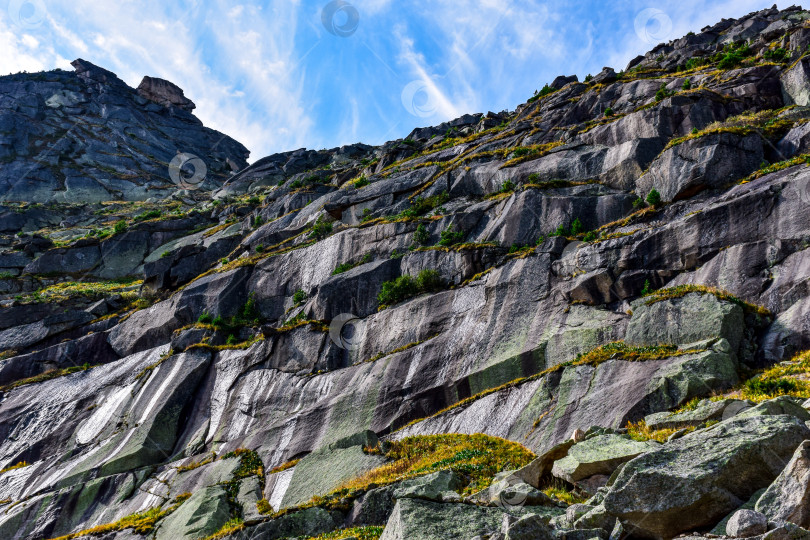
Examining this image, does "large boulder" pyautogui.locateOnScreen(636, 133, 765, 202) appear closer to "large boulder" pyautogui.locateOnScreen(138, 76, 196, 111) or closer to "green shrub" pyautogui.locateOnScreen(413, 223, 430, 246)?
"green shrub" pyautogui.locateOnScreen(413, 223, 430, 246)

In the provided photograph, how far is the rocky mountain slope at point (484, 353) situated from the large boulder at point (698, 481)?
0.14 ft

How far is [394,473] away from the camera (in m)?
19.4

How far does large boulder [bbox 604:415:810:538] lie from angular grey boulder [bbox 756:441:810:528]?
33.9 inches

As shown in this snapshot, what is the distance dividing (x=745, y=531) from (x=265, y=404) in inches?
1053

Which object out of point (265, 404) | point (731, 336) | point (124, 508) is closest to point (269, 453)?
point (265, 404)

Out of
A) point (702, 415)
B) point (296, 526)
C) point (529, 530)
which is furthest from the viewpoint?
point (296, 526)

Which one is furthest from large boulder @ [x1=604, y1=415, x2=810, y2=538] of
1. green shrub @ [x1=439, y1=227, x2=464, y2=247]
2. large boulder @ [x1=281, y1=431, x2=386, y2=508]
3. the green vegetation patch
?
green shrub @ [x1=439, y1=227, x2=464, y2=247]

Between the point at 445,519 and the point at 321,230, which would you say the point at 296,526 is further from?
the point at 321,230

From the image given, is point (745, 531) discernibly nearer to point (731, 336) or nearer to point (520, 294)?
point (731, 336)
